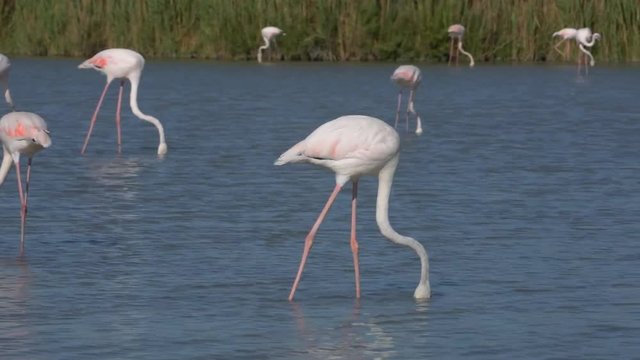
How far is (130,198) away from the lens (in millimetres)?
10680

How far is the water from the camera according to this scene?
6.45m

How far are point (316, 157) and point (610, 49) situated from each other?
20469 millimetres

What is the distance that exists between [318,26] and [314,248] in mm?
17662

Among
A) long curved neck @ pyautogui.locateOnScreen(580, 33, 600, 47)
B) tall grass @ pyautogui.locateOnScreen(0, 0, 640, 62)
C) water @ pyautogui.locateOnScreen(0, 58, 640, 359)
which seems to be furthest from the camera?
tall grass @ pyautogui.locateOnScreen(0, 0, 640, 62)

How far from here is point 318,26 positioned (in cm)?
2609

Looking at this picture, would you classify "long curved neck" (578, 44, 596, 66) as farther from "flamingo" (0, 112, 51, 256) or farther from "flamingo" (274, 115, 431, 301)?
"flamingo" (274, 115, 431, 301)

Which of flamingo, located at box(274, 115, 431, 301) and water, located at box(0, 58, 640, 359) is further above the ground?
flamingo, located at box(274, 115, 431, 301)

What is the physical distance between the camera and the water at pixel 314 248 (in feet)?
21.2

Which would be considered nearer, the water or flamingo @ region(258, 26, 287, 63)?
the water

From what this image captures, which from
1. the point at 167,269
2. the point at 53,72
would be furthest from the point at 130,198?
the point at 53,72

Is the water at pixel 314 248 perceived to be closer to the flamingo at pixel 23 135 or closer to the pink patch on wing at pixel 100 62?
the flamingo at pixel 23 135

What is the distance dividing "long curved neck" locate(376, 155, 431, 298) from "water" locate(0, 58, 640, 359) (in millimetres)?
146

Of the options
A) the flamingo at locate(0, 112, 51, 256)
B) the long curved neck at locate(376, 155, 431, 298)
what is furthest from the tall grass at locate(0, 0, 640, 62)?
the long curved neck at locate(376, 155, 431, 298)

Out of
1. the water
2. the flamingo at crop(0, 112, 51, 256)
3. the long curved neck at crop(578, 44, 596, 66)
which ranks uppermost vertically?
the flamingo at crop(0, 112, 51, 256)
